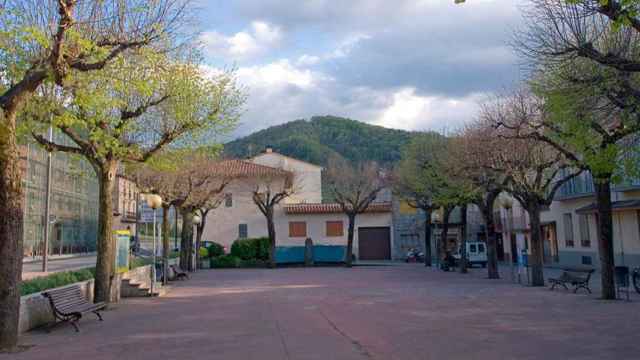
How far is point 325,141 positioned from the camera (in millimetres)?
82562

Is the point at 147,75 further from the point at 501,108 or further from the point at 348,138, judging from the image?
the point at 348,138

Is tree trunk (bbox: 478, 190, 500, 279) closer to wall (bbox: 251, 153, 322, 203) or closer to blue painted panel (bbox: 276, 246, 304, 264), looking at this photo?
blue painted panel (bbox: 276, 246, 304, 264)

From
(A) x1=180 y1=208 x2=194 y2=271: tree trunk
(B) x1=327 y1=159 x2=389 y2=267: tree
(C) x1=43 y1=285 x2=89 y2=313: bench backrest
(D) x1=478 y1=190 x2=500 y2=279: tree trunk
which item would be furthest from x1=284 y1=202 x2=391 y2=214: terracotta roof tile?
(C) x1=43 y1=285 x2=89 y2=313: bench backrest

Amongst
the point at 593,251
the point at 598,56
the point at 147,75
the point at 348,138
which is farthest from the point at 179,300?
the point at 348,138

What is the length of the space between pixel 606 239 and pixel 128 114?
45.6ft

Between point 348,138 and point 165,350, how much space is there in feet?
235

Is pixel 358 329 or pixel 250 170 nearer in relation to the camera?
pixel 358 329

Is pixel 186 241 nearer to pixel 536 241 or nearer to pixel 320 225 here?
pixel 320 225

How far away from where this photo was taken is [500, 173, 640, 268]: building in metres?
30.7

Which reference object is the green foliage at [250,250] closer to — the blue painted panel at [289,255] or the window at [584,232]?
the blue painted panel at [289,255]

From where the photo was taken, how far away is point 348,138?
8131 centimetres

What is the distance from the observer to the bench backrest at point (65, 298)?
13172 millimetres

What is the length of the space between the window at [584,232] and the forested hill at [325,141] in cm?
3020

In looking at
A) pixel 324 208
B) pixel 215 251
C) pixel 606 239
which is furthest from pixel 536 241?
pixel 324 208
